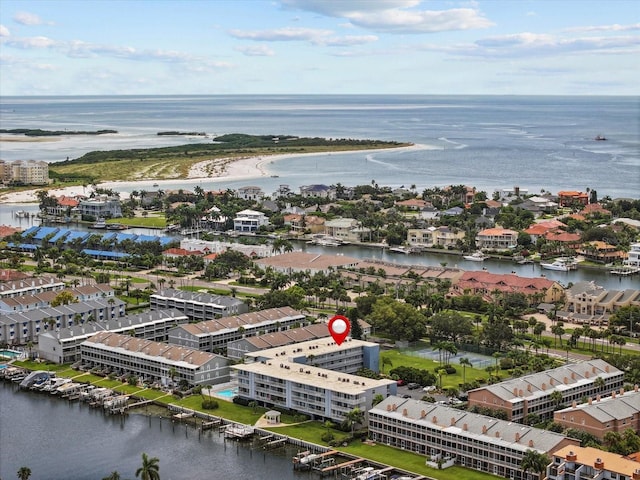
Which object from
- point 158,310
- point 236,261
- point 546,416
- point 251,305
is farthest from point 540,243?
point 546,416

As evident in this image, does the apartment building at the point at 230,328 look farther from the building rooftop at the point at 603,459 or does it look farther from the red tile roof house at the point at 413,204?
the red tile roof house at the point at 413,204

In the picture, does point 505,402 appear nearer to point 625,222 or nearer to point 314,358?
point 314,358

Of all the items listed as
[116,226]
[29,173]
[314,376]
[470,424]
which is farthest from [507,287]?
[29,173]

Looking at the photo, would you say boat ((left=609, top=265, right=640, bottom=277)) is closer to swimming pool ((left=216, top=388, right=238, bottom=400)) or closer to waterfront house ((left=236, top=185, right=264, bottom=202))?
swimming pool ((left=216, top=388, right=238, bottom=400))

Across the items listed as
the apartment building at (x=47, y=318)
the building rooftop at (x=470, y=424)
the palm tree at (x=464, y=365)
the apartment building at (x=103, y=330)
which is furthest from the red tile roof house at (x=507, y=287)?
the building rooftop at (x=470, y=424)

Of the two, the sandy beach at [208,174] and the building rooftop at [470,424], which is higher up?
the sandy beach at [208,174]

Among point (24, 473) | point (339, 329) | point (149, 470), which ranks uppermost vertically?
point (339, 329)

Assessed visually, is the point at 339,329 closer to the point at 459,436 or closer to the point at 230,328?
the point at 230,328
